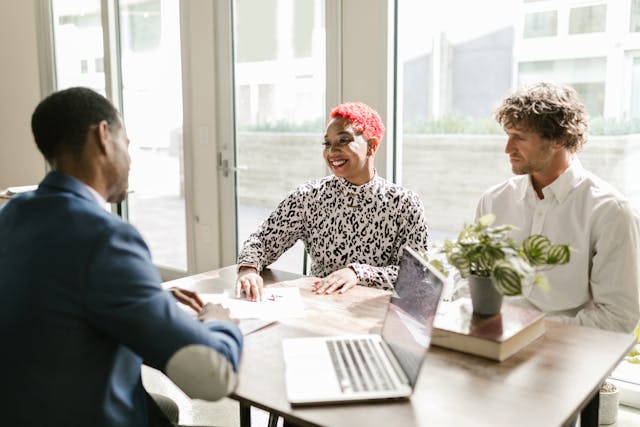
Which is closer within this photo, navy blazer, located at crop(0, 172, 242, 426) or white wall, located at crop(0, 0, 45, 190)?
navy blazer, located at crop(0, 172, 242, 426)

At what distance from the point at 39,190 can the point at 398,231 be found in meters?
1.27

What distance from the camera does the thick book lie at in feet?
4.18

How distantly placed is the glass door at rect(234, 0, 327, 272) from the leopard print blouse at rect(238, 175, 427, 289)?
1236mm

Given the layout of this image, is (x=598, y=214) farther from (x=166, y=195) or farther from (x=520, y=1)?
(x=166, y=195)

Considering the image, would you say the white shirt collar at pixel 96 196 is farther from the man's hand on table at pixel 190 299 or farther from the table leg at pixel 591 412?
Result: the table leg at pixel 591 412

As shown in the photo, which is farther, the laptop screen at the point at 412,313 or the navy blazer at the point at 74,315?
the laptop screen at the point at 412,313

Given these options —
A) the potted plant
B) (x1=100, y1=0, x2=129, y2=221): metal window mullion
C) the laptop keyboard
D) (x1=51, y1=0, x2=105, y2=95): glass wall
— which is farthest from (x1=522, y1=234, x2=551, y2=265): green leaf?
(x1=51, y1=0, x2=105, y2=95): glass wall

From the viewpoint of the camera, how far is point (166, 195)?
4.53m

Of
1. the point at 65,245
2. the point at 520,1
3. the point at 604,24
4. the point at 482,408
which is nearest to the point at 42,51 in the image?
the point at 520,1

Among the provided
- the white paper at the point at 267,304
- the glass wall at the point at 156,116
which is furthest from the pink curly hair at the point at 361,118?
the glass wall at the point at 156,116

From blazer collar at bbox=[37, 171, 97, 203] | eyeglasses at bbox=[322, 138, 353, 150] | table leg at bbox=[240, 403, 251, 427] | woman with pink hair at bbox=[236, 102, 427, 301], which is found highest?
eyeglasses at bbox=[322, 138, 353, 150]

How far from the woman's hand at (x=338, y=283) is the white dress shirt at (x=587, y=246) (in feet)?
1.67

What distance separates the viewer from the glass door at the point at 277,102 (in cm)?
338

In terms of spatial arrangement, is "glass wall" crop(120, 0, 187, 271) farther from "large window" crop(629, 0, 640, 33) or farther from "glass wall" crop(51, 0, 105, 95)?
"large window" crop(629, 0, 640, 33)
